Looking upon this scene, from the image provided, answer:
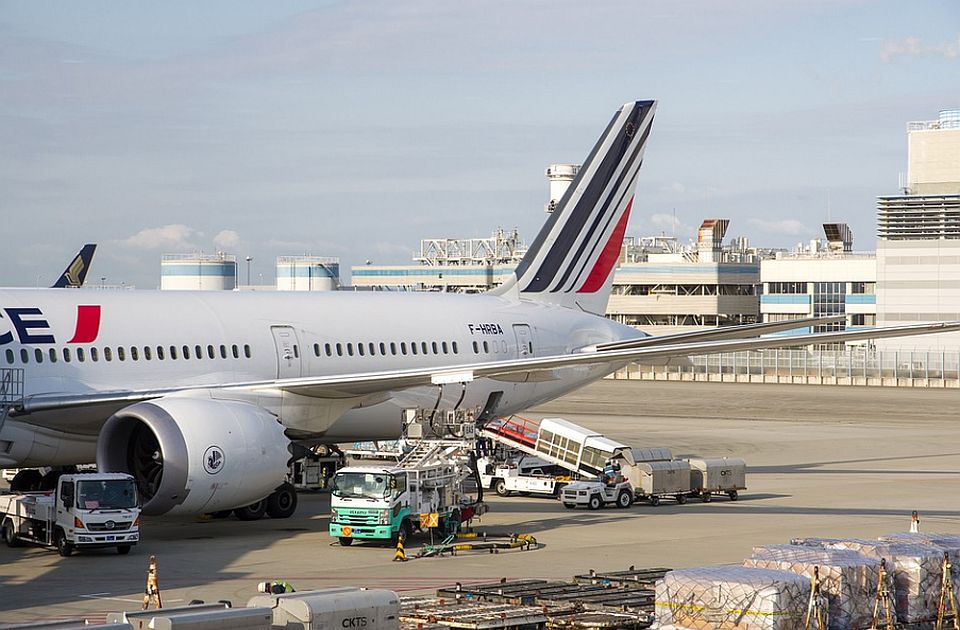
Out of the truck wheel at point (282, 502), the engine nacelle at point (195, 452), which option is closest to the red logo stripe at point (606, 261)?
the truck wheel at point (282, 502)

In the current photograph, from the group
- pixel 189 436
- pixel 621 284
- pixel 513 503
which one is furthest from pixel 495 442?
pixel 621 284

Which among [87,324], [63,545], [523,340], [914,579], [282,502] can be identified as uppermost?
[87,324]

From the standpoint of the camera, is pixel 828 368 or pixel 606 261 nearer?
pixel 606 261

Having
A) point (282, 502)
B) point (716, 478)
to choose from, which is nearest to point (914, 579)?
point (716, 478)

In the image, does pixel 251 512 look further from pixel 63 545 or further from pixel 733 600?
pixel 733 600

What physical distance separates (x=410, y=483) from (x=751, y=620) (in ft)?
40.5

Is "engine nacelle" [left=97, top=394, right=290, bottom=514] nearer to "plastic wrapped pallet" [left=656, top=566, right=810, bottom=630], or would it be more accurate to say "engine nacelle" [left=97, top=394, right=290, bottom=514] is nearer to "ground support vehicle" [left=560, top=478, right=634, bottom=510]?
"ground support vehicle" [left=560, top=478, right=634, bottom=510]

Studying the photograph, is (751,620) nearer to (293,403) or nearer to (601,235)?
(293,403)

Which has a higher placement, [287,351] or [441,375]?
[287,351]

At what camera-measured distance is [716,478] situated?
3850 cm

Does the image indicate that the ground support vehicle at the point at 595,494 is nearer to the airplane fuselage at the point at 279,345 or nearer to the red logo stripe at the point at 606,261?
the airplane fuselage at the point at 279,345

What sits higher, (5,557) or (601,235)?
(601,235)

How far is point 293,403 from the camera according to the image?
108 feet

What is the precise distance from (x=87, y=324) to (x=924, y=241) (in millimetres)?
90920
